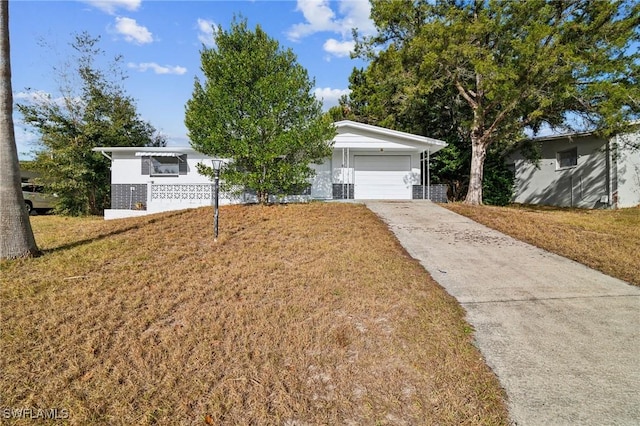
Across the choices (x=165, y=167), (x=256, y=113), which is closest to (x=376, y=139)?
(x=256, y=113)

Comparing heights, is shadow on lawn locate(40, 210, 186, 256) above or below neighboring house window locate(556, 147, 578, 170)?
below

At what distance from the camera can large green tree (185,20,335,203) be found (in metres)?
9.90

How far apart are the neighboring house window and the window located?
57.8 ft

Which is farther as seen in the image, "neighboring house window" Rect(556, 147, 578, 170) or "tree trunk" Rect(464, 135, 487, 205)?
"neighboring house window" Rect(556, 147, 578, 170)

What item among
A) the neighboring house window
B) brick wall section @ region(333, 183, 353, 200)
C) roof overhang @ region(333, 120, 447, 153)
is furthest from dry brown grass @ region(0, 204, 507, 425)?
the neighboring house window

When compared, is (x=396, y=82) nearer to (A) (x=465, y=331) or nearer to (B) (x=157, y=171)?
(B) (x=157, y=171)

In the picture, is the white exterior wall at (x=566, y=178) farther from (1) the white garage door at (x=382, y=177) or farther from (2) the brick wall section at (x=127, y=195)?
(2) the brick wall section at (x=127, y=195)

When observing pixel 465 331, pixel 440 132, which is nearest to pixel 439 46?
pixel 440 132

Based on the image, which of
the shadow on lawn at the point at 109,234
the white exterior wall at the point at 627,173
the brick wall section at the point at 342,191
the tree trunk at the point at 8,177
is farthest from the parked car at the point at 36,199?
the white exterior wall at the point at 627,173

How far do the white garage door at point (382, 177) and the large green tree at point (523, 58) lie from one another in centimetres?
247

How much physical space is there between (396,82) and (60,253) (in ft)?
37.9

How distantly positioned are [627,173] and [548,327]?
14.3 metres

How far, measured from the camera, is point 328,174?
45.5 feet

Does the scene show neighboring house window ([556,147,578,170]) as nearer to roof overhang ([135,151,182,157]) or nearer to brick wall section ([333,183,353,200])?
brick wall section ([333,183,353,200])
